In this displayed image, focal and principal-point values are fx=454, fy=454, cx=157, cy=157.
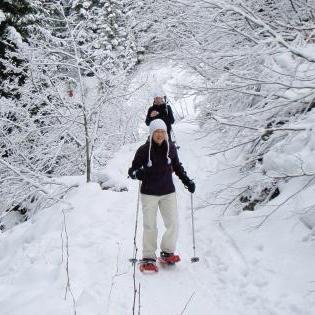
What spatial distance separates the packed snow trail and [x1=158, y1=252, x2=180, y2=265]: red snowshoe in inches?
4.3

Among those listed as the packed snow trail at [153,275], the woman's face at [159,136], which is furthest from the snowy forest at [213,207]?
the woman's face at [159,136]

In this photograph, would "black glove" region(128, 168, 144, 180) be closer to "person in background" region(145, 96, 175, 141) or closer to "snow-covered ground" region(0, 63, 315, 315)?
"snow-covered ground" region(0, 63, 315, 315)

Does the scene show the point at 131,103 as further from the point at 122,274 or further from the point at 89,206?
the point at 122,274

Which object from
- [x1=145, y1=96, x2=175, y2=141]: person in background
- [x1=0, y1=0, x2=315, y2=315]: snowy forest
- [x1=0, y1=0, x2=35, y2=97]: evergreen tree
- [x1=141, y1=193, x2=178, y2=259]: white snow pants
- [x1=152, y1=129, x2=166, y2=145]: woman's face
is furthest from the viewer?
[x1=0, y1=0, x2=35, y2=97]: evergreen tree

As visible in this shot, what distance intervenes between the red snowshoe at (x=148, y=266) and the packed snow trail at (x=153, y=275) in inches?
3.4

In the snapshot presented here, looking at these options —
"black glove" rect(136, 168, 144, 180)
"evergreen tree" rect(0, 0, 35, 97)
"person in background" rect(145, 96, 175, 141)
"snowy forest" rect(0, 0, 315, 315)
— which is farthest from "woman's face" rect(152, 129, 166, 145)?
"evergreen tree" rect(0, 0, 35, 97)

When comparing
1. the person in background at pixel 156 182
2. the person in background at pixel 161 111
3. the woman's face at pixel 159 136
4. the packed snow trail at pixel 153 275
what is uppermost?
the person in background at pixel 161 111

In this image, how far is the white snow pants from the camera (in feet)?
19.5

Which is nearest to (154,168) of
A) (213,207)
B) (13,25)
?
(213,207)

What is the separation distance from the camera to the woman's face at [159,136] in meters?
5.75

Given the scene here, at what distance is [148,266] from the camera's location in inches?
230

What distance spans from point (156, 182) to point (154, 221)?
1.85 ft

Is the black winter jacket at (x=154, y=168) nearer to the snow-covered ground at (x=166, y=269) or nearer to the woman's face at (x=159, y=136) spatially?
the woman's face at (x=159, y=136)

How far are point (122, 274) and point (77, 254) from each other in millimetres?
1011
